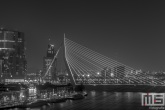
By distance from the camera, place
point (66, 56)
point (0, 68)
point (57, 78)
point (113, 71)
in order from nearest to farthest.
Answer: point (66, 56)
point (113, 71)
point (0, 68)
point (57, 78)

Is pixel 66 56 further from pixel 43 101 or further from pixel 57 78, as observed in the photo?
pixel 57 78

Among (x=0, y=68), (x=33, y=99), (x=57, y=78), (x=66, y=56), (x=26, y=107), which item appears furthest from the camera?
(x=57, y=78)

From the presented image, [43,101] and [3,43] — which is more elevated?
[3,43]

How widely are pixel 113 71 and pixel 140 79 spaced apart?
5.43 metres

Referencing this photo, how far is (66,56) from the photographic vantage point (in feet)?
105

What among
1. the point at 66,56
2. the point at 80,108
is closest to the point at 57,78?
the point at 66,56

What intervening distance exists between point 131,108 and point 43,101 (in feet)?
25.4

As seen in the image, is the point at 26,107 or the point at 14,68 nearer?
the point at 26,107

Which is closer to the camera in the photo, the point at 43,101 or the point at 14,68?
the point at 43,101

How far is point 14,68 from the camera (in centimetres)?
7562

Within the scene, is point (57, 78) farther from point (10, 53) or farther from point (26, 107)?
point (26, 107)

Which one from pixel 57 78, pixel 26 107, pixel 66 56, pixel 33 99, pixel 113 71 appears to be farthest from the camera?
pixel 57 78

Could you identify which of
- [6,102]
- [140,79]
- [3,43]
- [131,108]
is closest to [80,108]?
[131,108]

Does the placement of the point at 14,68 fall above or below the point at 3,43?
below
